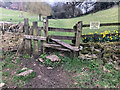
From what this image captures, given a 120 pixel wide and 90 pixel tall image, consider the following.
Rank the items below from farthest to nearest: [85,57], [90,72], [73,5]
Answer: [73,5], [85,57], [90,72]

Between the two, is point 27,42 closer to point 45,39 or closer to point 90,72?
point 45,39

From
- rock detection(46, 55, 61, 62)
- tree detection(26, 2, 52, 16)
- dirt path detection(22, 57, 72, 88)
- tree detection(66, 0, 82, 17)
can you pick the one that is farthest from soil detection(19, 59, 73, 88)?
tree detection(66, 0, 82, 17)

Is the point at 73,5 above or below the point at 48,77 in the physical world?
above

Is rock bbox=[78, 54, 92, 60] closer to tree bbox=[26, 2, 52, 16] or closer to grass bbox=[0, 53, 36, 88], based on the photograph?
grass bbox=[0, 53, 36, 88]

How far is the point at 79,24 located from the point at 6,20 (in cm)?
364

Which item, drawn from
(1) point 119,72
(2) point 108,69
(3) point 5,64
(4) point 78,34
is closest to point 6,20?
(3) point 5,64

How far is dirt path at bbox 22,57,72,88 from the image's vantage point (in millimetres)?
2861

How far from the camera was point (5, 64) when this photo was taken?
3.76 meters

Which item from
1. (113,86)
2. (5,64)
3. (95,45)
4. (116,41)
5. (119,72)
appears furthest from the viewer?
(116,41)

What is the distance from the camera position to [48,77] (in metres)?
3.19

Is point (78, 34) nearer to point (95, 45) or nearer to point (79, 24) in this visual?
point (79, 24)

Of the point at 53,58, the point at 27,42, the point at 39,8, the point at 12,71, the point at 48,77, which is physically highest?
the point at 39,8

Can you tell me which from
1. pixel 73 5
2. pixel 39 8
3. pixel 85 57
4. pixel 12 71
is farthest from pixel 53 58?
pixel 73 5

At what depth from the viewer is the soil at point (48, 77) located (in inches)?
113
